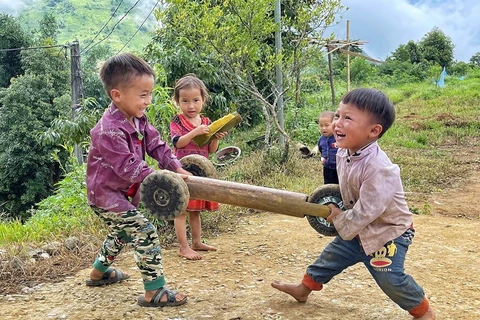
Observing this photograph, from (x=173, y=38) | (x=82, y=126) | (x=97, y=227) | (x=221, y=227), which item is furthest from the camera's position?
(x=173, y=38)

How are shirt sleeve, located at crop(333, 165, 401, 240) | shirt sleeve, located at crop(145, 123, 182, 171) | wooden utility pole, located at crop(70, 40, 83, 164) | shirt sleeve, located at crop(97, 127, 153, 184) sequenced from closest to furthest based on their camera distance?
shirt sleeve, located at crop(333, 165, 401, 240)
shirt sleeve, located at crop(97, 127, 153, 184)
shirt sleeve, located at crop(145, 123, 182, 171)
wooden utility pole, located at crop(70, 40, 83, 164)

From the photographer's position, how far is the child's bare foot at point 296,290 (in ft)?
9.62

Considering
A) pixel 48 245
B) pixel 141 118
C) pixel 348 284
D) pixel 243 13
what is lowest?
pixel 348 284

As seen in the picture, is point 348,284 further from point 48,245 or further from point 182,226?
point 48,245

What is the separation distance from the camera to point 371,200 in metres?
2.40

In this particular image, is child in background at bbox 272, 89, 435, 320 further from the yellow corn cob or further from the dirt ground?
the yellow corn cob

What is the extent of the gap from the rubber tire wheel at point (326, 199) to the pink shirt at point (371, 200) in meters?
0.03

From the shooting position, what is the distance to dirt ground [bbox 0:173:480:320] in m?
2.90

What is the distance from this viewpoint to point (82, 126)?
19.1 feet

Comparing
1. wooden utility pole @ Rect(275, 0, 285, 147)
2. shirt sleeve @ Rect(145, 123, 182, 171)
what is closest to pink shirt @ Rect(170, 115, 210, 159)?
shirt sleeve @ Rect(145, 123, 182, 171)

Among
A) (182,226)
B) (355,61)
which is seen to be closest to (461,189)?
(182,226)

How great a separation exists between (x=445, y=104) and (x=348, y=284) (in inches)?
563

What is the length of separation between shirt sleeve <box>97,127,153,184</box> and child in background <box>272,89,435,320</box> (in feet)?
3.55

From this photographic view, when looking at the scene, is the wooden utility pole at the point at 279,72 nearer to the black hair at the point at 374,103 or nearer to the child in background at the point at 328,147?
the child in background at the point at 328,147
